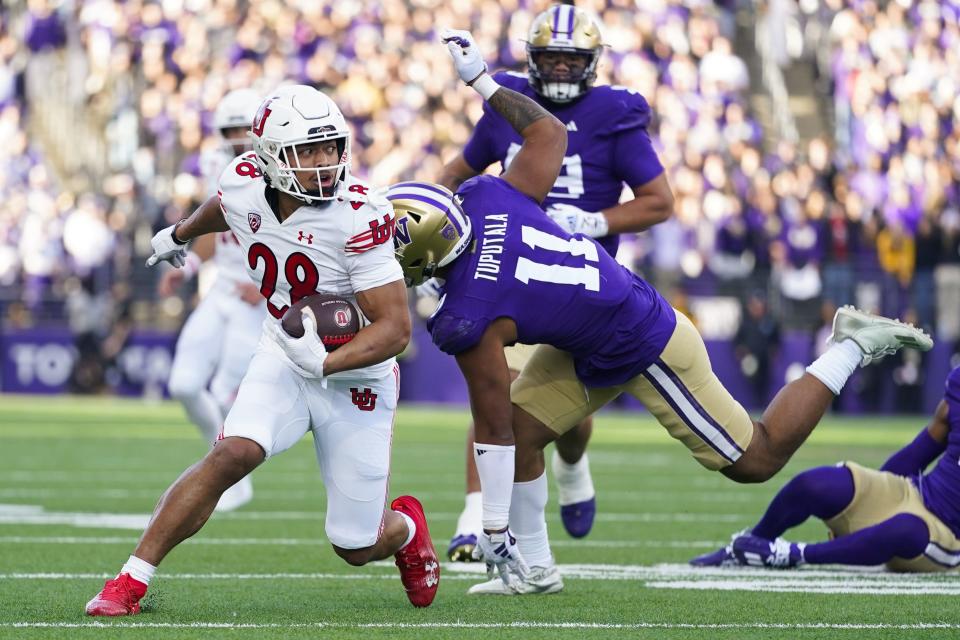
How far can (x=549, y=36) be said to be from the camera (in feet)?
22.0

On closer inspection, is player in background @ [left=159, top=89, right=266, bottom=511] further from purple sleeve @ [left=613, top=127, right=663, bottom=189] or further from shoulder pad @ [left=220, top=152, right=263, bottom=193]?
shoulder pad @ [left=220, top=152, right=263, bottom=193]

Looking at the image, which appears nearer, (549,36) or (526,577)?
(526,577)

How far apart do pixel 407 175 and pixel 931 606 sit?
1601 cm

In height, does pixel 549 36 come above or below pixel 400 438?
above

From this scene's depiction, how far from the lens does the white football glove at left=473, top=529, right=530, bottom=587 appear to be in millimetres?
5516

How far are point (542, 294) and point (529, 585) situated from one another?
39.4 inches

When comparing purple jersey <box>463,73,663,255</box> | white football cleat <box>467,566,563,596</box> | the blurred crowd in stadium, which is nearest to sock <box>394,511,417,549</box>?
white football cleat <box>467,566,563,596</box>

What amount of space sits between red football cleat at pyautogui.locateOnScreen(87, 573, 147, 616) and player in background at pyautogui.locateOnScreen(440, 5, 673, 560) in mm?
2060

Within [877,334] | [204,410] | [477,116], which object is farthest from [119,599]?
[477,116]

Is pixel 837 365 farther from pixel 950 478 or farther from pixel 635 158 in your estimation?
pixel 635 158

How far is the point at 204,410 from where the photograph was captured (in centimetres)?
887

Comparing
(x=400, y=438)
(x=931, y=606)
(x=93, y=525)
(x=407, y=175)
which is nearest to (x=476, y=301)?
(x=931, y=606)

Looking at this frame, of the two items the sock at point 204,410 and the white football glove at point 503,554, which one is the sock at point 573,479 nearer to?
the white football glove at point 503,554

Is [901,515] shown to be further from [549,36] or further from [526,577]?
[549,36]
